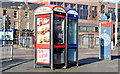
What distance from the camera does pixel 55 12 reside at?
10250 millimetres

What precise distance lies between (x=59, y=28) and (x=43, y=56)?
1696mm

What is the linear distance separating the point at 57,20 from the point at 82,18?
4737 cm

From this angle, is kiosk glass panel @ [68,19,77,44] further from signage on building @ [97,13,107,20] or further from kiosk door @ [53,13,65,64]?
signage on building @ [97,13,107,20]

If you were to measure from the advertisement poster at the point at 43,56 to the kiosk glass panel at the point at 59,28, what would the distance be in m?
0.71

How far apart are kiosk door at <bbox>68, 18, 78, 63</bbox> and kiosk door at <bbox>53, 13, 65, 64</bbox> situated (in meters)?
0.71

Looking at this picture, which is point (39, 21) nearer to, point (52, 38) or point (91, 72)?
point (52, 38)

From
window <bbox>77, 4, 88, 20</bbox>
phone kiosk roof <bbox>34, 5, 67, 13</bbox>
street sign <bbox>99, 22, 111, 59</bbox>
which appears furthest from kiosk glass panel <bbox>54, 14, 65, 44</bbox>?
window <bbox>77, 4, 88, 20</bbox>

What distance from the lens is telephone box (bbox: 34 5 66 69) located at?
1020 cm

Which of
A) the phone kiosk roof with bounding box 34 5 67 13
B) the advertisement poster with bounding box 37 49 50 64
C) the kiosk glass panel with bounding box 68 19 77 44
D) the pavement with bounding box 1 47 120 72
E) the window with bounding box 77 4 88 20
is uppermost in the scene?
the window with bounding box 77 4 88 20

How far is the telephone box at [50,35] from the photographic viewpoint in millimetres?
10195

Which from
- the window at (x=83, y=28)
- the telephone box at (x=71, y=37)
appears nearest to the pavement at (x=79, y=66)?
the telephone box at (x=71, y=37)

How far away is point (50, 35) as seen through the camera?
10.2 m

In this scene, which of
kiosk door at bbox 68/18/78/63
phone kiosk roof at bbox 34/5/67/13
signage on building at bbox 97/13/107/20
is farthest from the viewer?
signage on building at bbox 97/13/107/20

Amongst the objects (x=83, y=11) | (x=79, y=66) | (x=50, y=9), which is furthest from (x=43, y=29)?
(x=83, y=11)
